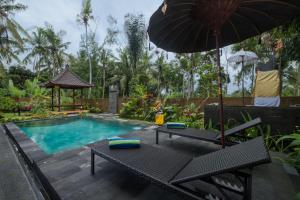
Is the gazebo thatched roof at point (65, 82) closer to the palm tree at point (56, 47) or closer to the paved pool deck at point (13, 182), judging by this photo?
the palm tree at point (56, 47)

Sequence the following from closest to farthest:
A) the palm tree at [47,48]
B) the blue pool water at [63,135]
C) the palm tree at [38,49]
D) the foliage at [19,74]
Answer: the blue pool water at [63,135], the palm tree at [47,48], the palm tree at [38,49], the foliage at [19,74]

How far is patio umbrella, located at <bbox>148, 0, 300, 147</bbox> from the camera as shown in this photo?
257 cm

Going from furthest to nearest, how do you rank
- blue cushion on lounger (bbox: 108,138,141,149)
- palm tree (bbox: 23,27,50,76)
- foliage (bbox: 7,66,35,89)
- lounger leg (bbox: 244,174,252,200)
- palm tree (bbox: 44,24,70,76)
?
foliage (bbox: 7,66,35,89), palm tree (bbox: 23,27,50,76), palm tree (bbox: 44,24,70,76), blue cushion on lounger (bbox: 108,138,141,149), lounger leg (bbox: 244,174,252,200)

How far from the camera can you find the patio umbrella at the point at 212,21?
2.57m

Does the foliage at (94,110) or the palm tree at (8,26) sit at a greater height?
the palm tree at (8,26)

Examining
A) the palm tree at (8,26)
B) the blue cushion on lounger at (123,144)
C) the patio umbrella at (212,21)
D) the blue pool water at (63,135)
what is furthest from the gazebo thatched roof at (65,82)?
the blue cushion on lounger at (123,144)

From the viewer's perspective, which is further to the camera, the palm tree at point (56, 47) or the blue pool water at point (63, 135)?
the palm tree at point (56, 47)

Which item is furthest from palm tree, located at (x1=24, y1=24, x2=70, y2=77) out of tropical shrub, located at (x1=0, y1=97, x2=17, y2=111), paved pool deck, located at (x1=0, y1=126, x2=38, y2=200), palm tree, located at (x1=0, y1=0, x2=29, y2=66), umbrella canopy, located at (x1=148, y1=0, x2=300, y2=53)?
umbrella canopy, located at (x1=148, y1=0, x2=300, y2=53)

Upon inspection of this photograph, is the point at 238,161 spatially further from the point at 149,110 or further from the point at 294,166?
the point at 149,110

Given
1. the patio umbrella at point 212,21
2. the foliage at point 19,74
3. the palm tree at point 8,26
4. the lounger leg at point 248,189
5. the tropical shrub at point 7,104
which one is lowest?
the lounger leg at point 248,189

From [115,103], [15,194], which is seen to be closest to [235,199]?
[15,194]

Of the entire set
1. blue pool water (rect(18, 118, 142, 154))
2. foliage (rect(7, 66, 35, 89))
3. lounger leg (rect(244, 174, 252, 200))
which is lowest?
blue pool water (rect(18, 118, 142, 154))

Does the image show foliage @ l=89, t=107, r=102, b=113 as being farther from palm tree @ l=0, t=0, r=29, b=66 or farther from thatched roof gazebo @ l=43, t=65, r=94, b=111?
palm tree @ l=0, t=0, r=29, b=66

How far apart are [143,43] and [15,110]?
12.0m
